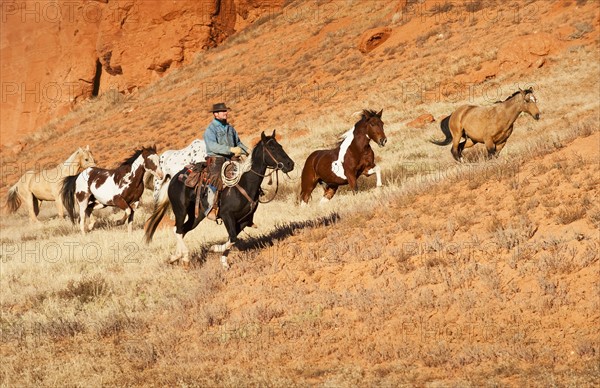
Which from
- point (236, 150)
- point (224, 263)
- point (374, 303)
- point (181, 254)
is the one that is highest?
point (236, 150)

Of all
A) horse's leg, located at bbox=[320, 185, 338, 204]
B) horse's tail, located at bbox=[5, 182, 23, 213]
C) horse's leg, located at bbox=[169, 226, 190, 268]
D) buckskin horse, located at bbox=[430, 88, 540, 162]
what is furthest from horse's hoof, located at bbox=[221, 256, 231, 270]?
horse's tail, located at bbox=[5, 182, 23, 213]

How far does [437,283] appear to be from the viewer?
8883 millimetres

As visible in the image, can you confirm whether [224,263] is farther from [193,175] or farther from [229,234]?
[193,175]

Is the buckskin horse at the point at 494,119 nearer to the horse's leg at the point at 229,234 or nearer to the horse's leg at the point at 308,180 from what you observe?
the horse's leg at the point at 308,180

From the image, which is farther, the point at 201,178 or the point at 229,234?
the point at 201,178

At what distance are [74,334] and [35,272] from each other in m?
5.04

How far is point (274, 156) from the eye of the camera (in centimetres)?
1112

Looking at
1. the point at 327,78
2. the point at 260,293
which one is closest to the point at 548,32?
the point at 327,78

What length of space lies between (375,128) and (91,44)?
162 feet

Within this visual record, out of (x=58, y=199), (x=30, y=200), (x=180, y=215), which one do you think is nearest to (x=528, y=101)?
(x=180, y=215)

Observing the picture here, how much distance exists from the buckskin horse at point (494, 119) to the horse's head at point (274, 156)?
8632 mm

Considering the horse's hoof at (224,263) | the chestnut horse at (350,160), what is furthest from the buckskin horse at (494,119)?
the horse's hoof at (224,263)

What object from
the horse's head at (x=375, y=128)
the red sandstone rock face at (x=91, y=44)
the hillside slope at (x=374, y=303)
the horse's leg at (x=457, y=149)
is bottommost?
the hillside slope at (x=374, y=303)

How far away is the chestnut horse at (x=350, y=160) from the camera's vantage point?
51.6 feet
